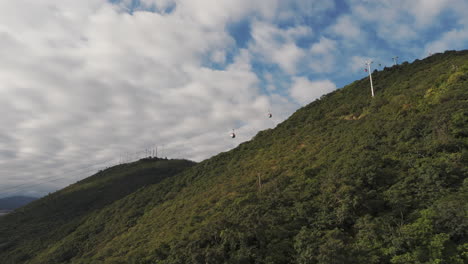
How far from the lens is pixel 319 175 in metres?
25.6

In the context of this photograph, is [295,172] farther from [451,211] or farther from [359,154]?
[451,211]

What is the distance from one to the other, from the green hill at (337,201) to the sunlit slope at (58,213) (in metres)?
7.35

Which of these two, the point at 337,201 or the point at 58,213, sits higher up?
the point at 337,201

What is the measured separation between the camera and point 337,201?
64.1 feet

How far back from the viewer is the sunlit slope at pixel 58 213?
54.3 meters

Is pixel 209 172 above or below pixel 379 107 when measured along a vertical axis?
below

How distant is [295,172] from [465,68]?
2464 cm

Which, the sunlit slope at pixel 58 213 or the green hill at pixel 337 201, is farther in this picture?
the sunlit slope at pixel 58 213

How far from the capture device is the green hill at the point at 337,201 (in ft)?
48.8

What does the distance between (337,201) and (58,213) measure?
77377 millimetres

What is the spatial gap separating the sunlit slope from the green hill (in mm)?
7346

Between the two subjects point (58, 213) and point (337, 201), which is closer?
point (337, 201)

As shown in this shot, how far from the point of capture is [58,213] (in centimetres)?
7181

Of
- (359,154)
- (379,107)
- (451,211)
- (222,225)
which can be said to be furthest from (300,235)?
(379,107)
